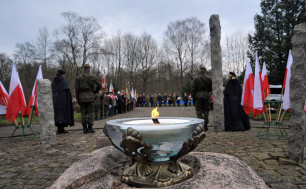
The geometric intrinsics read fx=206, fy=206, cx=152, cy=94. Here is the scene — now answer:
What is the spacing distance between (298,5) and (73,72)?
27.4m

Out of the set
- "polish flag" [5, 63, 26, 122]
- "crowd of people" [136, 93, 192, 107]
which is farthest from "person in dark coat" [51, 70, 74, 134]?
"crowd of people" [136, 93, 192, 107]

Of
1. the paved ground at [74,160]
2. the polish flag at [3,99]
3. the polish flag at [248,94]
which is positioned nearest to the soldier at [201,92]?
the polish flag at [248,94]

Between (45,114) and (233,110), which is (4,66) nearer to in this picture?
(45,114)

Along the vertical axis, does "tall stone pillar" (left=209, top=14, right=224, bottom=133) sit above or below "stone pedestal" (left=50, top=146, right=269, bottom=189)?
above

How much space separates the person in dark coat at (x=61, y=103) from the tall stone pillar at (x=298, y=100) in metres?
5.96

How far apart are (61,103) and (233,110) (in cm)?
551

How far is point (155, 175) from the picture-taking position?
4.92 ft

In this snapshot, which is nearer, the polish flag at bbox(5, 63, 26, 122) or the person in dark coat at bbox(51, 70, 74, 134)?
the polish flag at bbox(5, 63, 26, 122)

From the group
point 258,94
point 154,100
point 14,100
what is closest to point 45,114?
point 14,100

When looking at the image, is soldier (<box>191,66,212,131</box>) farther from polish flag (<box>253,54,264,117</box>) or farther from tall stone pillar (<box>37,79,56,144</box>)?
tall stone pillar (<box>37,79,56,144</box>)

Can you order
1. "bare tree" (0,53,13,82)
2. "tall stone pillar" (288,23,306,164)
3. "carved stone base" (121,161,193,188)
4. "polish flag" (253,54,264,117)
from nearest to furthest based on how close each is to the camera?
"carved stone base" (121,161,193,188), "tall stone pillar" (288,23,306,164), "polish flag" (253,54,264,117), "bare tree" (0,53,13,82)

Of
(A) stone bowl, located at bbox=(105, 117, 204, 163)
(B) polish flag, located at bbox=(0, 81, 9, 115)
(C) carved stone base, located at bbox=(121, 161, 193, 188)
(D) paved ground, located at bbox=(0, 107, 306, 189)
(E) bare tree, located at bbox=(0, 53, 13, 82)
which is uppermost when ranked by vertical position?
(E) bare tree, located at bbox=(0, 53, 13, 82)

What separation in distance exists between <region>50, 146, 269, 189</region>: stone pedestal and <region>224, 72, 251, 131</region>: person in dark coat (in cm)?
500

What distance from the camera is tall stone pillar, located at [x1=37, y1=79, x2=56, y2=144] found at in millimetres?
5164
